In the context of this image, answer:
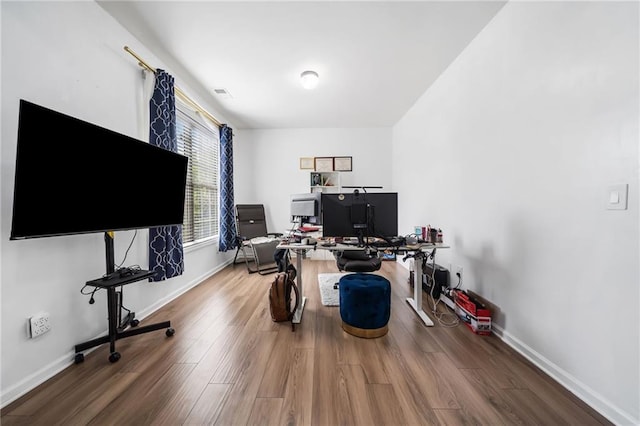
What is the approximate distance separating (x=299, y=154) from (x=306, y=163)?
0.78 ft

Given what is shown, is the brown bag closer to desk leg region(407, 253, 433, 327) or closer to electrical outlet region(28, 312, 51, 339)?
desk leg region(407, 253, 433, 327)

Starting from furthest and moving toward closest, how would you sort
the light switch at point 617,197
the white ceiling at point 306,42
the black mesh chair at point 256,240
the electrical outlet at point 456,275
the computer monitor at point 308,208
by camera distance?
the black mesh chair at point 256,240 → the computer monitor at point 308,208 → the electrical outlet at point 456,275 → the white ceiling at point 306,42 → the light switch at point 617,197

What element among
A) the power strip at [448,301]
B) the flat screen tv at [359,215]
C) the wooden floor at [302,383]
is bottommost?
the wooden floor at [302,383]

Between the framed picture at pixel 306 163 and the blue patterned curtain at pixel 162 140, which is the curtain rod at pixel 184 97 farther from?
the framed picture at pixel 306 163

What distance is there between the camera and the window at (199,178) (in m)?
2.91

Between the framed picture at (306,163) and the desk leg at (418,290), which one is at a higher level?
the framed picture at (306,163)

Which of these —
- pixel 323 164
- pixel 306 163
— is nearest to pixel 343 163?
pixel 323 164

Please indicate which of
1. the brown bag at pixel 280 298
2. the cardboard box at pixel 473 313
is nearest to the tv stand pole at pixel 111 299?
the brown bag at pixel 280 298

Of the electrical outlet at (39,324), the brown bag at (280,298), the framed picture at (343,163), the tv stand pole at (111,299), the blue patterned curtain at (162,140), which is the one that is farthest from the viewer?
the framed picture at (343,163)

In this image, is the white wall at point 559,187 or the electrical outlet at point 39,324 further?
the electrical outlet at point 39,324

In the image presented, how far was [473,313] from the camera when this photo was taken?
6.07ft

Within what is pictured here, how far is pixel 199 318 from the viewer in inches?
83.3

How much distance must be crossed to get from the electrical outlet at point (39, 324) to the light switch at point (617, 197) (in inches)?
132

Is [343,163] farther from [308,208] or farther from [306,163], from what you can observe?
[308,208]
